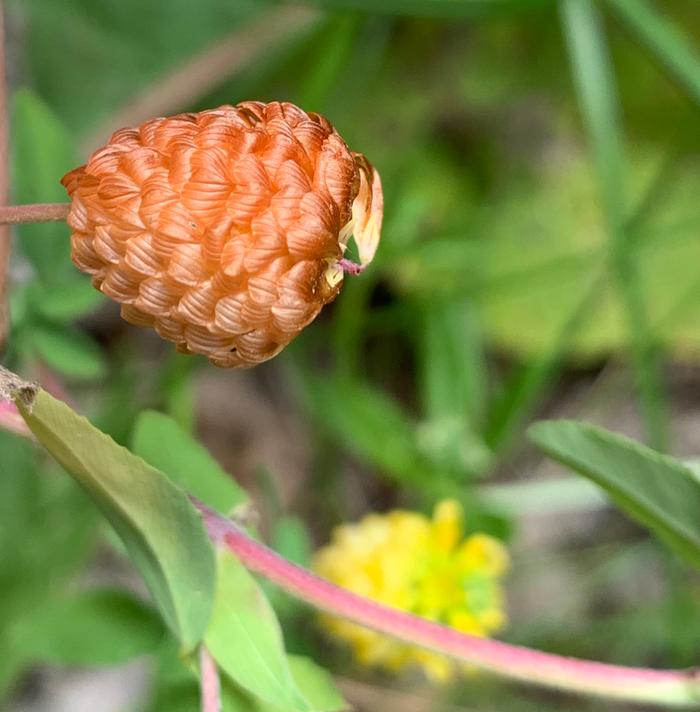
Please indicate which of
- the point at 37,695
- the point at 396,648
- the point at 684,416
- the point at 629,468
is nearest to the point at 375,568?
the point at 396,648

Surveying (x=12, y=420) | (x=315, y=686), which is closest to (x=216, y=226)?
(x=12, y=420)

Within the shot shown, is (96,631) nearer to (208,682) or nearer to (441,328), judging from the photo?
(208,682)

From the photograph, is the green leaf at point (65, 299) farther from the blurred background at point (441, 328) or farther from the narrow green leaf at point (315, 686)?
the narrow green leaf at point (315, 686)

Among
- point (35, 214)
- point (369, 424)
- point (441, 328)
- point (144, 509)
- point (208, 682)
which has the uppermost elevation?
point (35, 214)

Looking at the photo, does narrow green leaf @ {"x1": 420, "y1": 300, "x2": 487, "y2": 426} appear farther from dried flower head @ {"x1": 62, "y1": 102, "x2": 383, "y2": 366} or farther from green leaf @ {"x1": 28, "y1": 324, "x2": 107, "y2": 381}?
dried flower head @ {"x1": 62, "y1": 102, "x2": 383, "y2": 366}

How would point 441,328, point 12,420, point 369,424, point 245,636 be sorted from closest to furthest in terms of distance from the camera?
point 12,420 → point 245,636 → point 369,424 → point 441,328

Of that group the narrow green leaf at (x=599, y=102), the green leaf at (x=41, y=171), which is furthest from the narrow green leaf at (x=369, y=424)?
the green leaf at (x=41, y=171)
